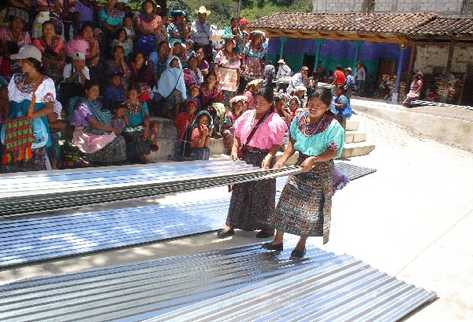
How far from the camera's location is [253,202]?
4.87 metres

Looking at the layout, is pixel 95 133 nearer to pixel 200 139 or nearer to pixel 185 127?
pixel 185 127

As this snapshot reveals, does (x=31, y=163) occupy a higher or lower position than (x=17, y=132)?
lower

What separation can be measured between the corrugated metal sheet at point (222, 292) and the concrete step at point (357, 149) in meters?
6.11

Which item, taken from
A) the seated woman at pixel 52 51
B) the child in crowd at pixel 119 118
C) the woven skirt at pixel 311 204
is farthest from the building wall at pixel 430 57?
the woven skirt at pixel 311 204

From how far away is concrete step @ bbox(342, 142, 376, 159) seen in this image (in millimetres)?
10544

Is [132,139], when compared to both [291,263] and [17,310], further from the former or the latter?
[17,310]

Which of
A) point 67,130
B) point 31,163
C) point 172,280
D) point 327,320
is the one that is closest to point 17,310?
point 172,280

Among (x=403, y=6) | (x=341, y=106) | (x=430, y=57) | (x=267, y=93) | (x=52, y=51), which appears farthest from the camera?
(x=403, y=6)

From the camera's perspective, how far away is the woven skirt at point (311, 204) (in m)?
4.24

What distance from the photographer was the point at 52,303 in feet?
9.95

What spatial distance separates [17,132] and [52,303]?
2.70m

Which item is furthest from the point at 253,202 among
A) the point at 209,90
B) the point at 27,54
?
the point at 209,90

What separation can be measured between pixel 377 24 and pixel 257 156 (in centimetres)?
1714

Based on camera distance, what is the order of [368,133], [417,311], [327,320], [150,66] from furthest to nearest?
[368,133] < [150,66] < [417,311] < [327,320]
